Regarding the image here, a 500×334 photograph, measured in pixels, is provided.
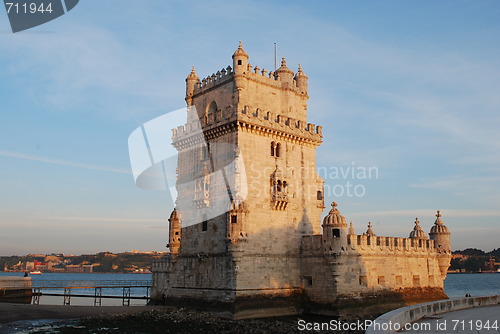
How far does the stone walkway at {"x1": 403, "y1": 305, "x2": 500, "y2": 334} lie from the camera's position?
1853 centimetres

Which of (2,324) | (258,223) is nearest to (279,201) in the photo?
(258,223)

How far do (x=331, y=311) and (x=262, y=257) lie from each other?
20.3 feet

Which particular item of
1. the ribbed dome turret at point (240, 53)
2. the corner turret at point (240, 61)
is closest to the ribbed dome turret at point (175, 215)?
the corner turret at point (240, 61)

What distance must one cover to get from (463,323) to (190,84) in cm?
2964

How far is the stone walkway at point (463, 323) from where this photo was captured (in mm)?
18531

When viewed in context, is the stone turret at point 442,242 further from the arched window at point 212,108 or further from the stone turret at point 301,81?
the arched window at point 212,108

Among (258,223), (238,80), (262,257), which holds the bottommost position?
(262,257)

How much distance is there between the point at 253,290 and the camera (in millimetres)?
33875

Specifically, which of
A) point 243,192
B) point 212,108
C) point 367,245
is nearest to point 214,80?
point 212,108

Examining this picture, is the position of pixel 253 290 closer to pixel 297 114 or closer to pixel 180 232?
pixel 180 232

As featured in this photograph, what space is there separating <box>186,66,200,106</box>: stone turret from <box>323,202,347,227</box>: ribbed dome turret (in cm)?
1592

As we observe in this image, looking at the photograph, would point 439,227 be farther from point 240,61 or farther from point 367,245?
point 240,61

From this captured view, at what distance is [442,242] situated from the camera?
4412cm

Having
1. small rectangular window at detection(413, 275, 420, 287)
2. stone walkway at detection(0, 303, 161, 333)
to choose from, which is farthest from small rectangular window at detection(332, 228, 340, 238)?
stone walkway at detection(0, 303, 161, 333)
